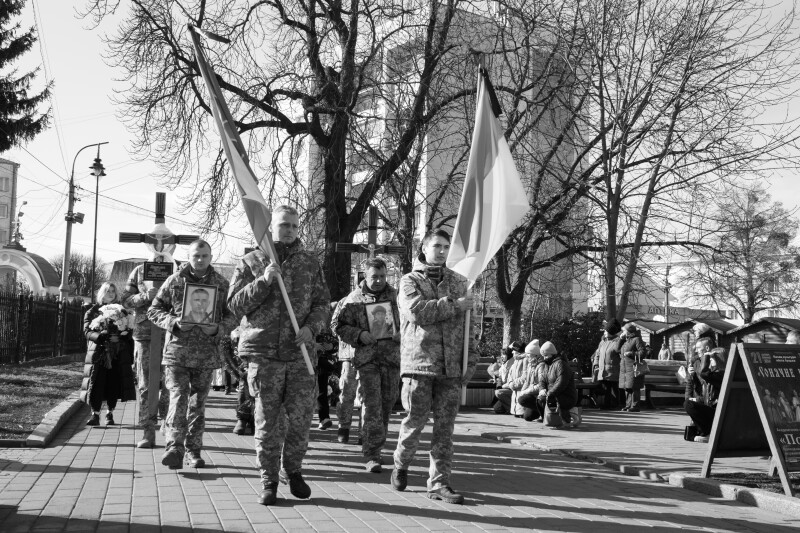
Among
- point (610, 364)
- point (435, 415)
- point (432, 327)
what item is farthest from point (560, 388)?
point (432, 327)

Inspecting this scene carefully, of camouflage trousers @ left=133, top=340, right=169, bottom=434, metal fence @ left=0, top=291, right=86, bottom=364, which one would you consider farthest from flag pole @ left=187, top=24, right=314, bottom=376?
metal fence @ left=0, top=291, right=86, bottom=364

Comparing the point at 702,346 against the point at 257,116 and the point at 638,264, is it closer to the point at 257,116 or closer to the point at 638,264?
the point at 638,264

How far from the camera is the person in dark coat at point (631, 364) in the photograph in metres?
17.6

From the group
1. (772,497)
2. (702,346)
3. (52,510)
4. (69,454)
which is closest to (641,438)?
(702,346)

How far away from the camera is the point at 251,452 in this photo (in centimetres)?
933

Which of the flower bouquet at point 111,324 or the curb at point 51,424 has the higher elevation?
the flower bouquet at point 111,324

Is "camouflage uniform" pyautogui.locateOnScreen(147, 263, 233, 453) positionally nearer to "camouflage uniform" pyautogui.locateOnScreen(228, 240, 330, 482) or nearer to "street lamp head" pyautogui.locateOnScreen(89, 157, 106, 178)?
"camouflage uniform" pyautogui.locateOnScreen(228, 240, 330, 482)

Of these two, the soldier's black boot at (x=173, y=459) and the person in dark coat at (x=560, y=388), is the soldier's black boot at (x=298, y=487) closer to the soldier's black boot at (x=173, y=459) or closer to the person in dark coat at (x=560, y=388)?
the soldier's black boot at (x=173, y=459)

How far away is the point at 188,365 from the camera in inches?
314

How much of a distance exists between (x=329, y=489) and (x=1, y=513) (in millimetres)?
2428

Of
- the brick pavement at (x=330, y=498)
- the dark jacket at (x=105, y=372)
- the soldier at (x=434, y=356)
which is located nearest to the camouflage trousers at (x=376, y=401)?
the brick pavement at (x=330, y=498)

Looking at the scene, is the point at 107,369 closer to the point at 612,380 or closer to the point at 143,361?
the point at 143,361

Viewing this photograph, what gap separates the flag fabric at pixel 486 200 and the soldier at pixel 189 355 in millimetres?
2373

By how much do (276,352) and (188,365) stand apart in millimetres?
1701
